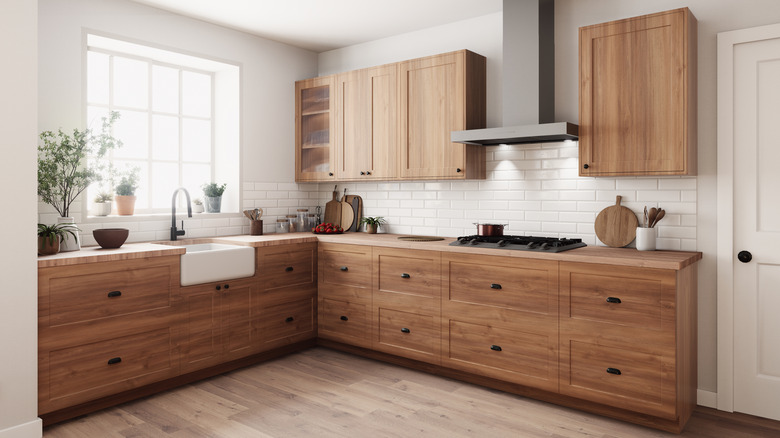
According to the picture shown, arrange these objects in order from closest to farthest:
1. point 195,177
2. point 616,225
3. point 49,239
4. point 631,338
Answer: point 631,338 → point 49,239 → point 616,225 → point 195,177

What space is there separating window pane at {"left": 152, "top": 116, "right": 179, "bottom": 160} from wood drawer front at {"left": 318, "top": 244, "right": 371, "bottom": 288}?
1.52 metres

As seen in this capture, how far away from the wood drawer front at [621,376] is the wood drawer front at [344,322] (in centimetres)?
160

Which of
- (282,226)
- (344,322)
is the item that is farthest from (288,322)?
(282,226)

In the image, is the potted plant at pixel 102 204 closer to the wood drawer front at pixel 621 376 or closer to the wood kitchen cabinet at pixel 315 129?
the wood kitchen cabinet at pixel 315 129

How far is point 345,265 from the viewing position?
14.2 ft

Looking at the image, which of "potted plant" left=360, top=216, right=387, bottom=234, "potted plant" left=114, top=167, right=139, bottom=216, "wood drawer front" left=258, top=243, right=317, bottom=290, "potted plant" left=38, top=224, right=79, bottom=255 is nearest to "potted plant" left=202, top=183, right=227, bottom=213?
"potted plant" left=114, top=167, right=139, bottom=216

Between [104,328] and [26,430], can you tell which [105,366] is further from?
[26,430]

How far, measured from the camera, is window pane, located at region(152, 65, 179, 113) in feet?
14.4

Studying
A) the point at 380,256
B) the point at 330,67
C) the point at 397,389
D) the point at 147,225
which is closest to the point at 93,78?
the point at 147,225

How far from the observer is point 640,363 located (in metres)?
2.94

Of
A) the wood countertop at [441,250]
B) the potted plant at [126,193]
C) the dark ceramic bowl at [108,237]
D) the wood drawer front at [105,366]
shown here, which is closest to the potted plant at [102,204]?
the potted plant at [126,193]

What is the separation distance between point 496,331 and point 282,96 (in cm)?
302

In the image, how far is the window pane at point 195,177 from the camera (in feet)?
15.2

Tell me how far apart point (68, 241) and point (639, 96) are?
3592 mm
